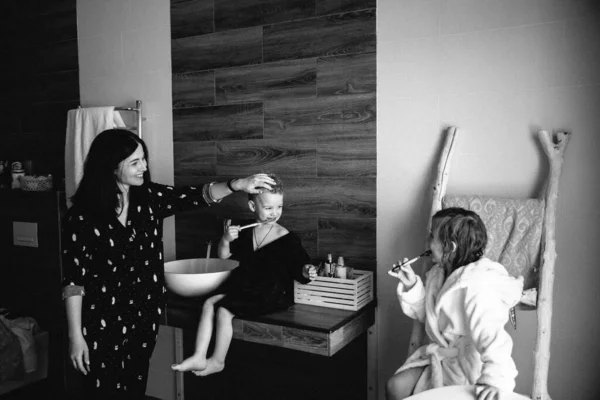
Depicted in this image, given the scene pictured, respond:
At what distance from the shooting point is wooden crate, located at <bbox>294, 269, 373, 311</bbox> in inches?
93.4

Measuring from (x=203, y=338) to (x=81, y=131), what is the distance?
1.47 metres

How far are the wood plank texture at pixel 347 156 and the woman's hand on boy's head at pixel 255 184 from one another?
0.33m

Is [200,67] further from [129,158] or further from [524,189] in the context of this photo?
[524,189]

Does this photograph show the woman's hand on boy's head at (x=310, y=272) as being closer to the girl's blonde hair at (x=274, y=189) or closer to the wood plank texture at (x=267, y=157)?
the girl's blonde hair at (x=274, y=189)

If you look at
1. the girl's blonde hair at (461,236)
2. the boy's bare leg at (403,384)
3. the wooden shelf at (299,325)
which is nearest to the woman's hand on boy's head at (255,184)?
the wooden shelf at (299,325)

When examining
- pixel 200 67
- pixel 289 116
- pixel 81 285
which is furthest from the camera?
pixel 200 67

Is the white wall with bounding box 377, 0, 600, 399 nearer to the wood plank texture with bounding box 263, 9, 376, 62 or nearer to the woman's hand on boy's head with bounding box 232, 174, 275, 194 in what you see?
the wood plank texture with bounding box 263, 9, 376, 62

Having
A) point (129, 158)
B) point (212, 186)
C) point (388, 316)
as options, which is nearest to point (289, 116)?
point (212, 186)

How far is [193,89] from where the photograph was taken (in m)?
2.95

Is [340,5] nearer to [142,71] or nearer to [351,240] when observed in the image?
[351,240]

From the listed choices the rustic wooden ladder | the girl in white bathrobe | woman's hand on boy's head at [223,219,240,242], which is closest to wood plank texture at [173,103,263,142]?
woman's hand on boy's head at [223,219,240,242]

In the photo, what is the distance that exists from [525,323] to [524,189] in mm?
546

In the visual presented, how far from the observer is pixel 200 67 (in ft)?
9.58

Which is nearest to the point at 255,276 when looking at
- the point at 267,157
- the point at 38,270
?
the point at 267,157
